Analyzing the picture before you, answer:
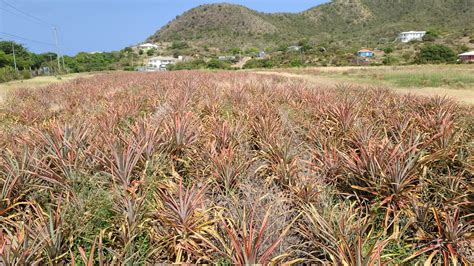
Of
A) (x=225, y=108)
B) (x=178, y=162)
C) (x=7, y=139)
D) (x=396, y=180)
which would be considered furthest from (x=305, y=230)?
(x=225, y=108)

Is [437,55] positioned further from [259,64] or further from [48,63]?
[48,63]

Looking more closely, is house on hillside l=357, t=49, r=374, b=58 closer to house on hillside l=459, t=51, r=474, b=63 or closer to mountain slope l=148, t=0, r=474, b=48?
house on hillside l=459, t=51, r=474, b=63

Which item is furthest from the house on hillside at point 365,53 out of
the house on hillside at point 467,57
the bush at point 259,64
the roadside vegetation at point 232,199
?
the roadside vegetation at point 232,199

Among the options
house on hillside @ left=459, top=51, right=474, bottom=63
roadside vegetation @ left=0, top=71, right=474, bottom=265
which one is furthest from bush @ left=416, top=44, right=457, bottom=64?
roadside vegetation @ left=0, top=71, right=474, bottom=265

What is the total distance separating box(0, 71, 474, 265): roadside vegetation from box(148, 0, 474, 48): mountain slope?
80040 mm

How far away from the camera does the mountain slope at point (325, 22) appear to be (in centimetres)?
7994

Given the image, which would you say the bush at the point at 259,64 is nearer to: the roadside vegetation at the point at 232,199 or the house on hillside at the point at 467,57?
the house on hillside at the point at 467,57

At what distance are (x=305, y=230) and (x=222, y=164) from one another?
110 cm

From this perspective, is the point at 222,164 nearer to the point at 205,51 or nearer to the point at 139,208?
the point at 139,208

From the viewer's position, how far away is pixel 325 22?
105375mm

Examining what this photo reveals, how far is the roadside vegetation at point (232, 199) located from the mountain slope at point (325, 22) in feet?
263

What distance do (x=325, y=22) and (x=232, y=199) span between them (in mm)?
115413

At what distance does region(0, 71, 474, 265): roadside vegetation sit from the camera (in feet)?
6.77

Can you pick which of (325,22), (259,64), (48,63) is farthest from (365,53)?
(48,63)
